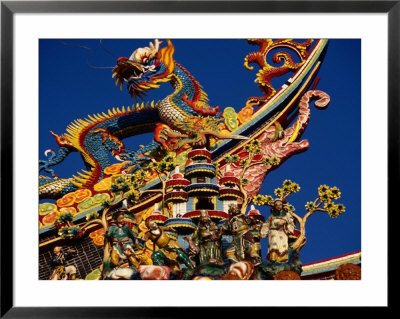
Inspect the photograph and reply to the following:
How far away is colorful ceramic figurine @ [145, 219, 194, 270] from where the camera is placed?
3832mm

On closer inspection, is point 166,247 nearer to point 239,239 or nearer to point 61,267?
point 239,239

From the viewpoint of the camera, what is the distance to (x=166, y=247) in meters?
3.88

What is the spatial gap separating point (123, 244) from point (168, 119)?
0.90 meters

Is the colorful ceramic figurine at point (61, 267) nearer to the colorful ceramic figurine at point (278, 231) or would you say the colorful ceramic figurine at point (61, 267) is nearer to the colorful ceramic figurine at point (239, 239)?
the colorful ceramic figurine at point (239, 239)

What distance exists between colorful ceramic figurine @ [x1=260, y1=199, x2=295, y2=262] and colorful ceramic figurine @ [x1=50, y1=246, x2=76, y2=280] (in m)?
1.28

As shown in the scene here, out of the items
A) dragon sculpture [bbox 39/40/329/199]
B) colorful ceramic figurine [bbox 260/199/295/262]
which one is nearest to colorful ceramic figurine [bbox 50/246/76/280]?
dragon sculpture [bbox 39/40/329/199]

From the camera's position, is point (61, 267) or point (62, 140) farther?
point (62, 140)

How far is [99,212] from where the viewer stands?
394 centimetres

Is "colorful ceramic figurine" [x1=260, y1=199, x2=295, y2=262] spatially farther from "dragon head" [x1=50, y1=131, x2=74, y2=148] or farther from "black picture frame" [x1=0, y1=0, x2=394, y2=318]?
"dragon head" [x1=50, y1=131, x2=74, y2=148]
